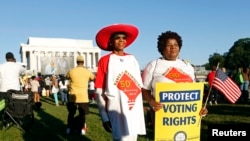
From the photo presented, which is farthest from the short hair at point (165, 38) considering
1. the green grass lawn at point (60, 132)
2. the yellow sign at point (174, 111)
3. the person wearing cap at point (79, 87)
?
the person wearing cap at point (79, 87)

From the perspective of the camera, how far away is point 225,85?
14.2 ft

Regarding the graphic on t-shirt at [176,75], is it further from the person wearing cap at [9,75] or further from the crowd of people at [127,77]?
the person wearing cap at [9,75]

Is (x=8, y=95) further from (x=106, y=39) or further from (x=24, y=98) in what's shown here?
(x=106, y=39)

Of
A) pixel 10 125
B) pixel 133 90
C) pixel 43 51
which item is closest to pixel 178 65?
pixel 133 90

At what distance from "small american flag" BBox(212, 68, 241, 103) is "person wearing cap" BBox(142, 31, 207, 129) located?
31 cm

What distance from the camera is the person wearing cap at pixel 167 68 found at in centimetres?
399

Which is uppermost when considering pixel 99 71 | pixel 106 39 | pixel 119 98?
pixel 106 39

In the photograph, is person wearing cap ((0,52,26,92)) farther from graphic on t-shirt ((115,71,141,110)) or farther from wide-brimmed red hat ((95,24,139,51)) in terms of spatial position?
graphic on t-shirt ((115,71,141,110))

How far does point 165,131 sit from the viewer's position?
353 centimetres

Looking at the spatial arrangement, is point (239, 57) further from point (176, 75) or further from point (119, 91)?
point (119, 91)

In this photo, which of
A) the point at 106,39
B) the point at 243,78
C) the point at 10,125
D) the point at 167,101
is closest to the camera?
the point at 167,101

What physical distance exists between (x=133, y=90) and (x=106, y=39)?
0.68 m

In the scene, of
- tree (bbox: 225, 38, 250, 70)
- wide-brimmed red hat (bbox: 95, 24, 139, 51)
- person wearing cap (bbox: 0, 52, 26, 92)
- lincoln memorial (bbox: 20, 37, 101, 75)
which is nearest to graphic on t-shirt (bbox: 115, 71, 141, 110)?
wide-brimmed red hat (bbox: 95, 24, 139, 51)

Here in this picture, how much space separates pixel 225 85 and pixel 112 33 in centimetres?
140
